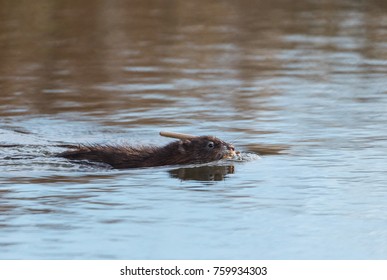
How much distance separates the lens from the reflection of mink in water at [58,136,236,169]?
12.0 metres

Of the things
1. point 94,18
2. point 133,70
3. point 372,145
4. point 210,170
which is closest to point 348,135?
point 372,145

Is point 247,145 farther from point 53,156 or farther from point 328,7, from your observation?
point 328,7

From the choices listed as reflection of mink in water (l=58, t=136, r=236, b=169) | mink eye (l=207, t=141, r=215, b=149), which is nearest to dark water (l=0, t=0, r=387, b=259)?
reflection of mink in water (l=58, t=136, r=236, b=169)

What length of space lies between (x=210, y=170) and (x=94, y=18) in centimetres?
1478

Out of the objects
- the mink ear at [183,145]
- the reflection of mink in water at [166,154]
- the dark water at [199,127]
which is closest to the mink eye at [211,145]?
the reflection of mink in water at [166,154]

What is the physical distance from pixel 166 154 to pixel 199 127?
7.13ft

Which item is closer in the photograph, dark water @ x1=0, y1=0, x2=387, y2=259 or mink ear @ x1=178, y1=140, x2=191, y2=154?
dark water @ x1=0, y1=0, x2=387, y2=259

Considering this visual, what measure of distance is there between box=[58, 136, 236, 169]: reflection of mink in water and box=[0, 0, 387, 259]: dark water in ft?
0.53

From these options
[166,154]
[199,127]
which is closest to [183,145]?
[166,154]

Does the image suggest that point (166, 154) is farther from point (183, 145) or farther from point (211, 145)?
point (211, 145)

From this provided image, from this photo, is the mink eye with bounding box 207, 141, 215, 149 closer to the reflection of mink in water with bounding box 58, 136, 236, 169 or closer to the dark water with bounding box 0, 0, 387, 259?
the reflection of mink in water with bounding box 58, 136, 236, 169

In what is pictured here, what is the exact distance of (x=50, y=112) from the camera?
15469 millimetres

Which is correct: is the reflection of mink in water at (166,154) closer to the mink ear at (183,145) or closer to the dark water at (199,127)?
the mink ear at (183,145)

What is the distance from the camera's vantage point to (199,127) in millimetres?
14258
